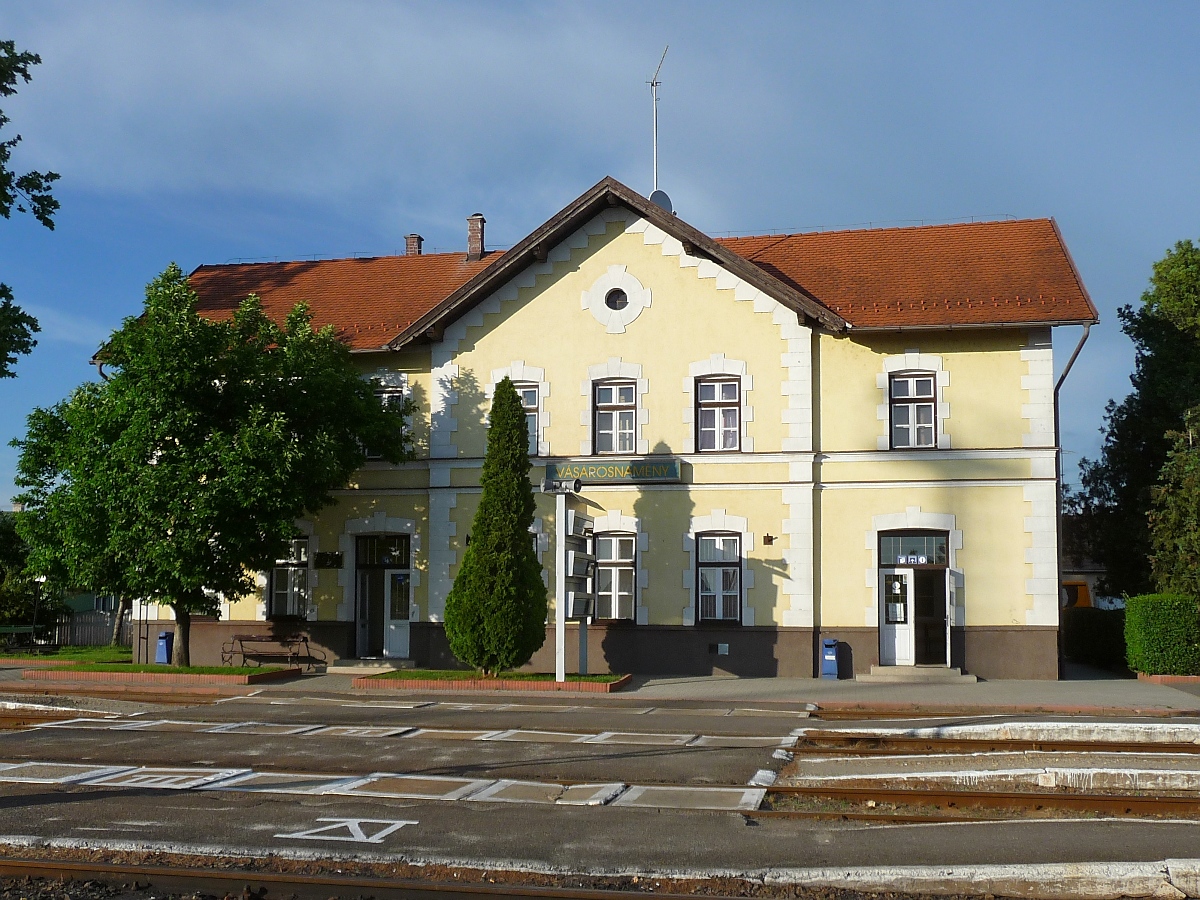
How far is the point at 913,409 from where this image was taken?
21.9 meters

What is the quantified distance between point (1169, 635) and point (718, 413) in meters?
9.10

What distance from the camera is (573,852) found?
7777 millimetres

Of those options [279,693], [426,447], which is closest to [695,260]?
[426,447]

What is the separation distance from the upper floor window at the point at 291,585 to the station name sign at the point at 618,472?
18.6ft

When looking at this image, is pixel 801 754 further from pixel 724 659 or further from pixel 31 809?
pixel 724 659

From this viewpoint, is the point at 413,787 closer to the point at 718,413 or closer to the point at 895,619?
the point at 718,413

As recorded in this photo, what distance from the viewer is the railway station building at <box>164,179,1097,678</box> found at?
69.7 feet

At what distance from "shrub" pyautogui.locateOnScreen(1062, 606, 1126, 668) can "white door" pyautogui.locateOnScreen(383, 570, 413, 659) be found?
45.3 feet

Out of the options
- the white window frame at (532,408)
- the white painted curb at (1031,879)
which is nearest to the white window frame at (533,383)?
the white window frame at (532,408)

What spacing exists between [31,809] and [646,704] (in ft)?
32.7

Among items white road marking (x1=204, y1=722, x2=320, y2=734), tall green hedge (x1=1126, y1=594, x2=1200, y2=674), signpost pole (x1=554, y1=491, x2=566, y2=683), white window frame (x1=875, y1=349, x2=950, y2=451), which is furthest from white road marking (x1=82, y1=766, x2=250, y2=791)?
tall green hedge (x1=1126, y1=594, x2=1200, y2=674)

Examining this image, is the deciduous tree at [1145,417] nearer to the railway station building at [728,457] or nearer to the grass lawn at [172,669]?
the railway station building at [728,457]

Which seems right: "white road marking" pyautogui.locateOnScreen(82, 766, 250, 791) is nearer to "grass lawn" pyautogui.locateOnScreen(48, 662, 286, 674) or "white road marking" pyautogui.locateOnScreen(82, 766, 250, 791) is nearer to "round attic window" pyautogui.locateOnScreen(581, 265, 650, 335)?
"grass lawn" pyautogui.locateOnScreen(48, 662, 286, 674)

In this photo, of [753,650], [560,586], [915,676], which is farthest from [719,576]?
[915,676]
